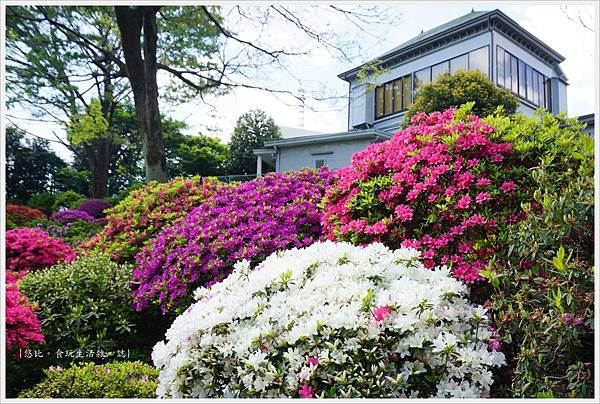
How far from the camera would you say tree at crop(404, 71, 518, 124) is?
37.3 feet

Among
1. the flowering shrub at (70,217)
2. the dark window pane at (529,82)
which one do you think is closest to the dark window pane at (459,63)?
the dark window pane at (529,82)

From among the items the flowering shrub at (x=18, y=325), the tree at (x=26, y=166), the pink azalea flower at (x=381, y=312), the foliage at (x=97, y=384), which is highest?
the tree at (x=26, y=166)

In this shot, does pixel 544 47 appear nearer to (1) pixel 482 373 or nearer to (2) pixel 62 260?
(2) pixel 62 260

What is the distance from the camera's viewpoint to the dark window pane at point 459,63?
1482 cm

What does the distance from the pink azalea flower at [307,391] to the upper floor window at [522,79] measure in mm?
13823

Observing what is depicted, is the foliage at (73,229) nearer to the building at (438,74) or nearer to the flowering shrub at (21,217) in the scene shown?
the flowering shrub at (21,217)

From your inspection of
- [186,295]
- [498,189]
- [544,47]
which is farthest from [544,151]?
[544,47]

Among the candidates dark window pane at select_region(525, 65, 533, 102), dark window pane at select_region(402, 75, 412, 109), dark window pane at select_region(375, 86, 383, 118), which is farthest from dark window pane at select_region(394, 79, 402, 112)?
dark window pane at select_region(525, 65, 533, 102)

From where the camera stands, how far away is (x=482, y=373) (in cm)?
190

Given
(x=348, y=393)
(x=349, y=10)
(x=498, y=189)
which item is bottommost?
(x=348, y=393)

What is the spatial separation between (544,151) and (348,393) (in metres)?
1.71

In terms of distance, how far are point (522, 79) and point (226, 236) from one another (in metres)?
14.2

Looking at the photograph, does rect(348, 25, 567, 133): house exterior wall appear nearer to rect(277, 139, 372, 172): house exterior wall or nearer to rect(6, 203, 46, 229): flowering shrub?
rect(277, 139, 372, 172): house exterior wall

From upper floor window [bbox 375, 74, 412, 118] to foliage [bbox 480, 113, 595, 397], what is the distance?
46.2ft
